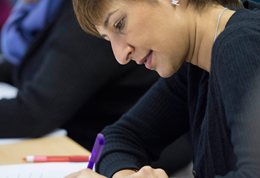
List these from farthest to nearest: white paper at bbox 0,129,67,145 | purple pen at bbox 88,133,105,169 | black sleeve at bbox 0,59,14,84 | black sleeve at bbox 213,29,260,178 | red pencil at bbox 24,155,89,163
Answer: black sleeve at bbox 0,59,14,84, white paper at bbox 0,129,67,145, red pencil at bbox 24,155,89,163, purple pen at bbox 88,133,105,169, black sleeve at bbox 213,29,260,178

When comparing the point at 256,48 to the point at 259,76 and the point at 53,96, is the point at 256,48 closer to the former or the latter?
the point at 259,76

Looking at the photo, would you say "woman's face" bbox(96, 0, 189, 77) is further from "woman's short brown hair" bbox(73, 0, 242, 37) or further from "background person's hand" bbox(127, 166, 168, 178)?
"background person's hand" bbox(127, 166, 168, 178)

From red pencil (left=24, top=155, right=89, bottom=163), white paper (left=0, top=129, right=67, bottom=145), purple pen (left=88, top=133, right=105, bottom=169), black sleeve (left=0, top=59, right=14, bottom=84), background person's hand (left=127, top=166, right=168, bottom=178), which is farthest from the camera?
black sleeve (left=0, top=59, right=14, bottom=84)

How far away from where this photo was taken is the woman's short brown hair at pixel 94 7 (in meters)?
1.12

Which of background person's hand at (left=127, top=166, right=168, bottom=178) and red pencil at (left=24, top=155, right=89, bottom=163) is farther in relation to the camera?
red pencil at (left=24, top=155, right=89, bottom=163)

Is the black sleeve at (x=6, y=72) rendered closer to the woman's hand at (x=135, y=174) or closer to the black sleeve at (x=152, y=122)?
the black sleeve at (x=152, y=122)

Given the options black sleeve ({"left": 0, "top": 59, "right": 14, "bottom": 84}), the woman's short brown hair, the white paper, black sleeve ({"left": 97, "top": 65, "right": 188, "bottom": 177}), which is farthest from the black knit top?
black sleeve ({"left": 0, "top": 59, "right": 14, "bottom": 84})

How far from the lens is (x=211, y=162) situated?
1145mm

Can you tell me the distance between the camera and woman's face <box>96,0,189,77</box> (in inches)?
43.2

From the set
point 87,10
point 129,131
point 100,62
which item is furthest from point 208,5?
point 100,62

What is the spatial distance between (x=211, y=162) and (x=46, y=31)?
907 millimetres

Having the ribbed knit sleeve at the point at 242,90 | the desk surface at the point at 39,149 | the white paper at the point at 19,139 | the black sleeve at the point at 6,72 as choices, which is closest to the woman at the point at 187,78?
the ribbed knit sleeve at the point at 242,90

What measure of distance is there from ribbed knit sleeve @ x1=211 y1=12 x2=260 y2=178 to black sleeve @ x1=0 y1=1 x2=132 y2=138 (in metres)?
0.71

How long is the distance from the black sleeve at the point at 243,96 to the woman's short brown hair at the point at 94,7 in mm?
225
